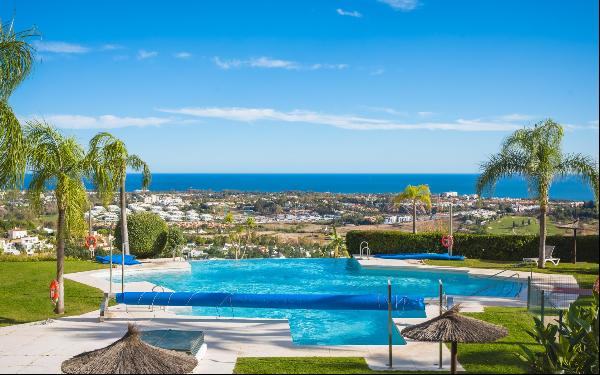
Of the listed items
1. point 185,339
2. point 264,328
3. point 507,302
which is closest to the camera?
point 185,339

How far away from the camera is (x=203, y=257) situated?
23.7 meters

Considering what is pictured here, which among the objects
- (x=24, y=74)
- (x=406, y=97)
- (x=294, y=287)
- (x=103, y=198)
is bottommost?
(x=294, y=287)

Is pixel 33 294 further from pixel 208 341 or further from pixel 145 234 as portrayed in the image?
pixel 145 234

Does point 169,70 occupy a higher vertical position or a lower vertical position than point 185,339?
higher

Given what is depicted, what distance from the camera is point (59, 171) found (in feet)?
40.4

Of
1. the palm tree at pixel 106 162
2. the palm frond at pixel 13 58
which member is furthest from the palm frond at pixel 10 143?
the palm tree at pixel 106 162

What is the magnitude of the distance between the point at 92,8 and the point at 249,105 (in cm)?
2786

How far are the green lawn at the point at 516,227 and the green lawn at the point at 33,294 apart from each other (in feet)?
53.2

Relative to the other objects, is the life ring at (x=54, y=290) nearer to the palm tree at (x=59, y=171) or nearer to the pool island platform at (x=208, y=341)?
the palm tree at (x=59, y=171)

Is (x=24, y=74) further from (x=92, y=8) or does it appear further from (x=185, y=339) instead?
(x=92, y=8)

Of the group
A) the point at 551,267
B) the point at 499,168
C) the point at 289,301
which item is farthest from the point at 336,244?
the point at 289,301

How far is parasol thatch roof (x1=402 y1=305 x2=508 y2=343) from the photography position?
808 centimetres

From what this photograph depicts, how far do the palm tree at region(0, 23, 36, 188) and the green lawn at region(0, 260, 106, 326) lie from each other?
4058mm

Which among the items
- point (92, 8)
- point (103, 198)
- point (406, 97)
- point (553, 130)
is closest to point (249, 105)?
point (406, 97)
